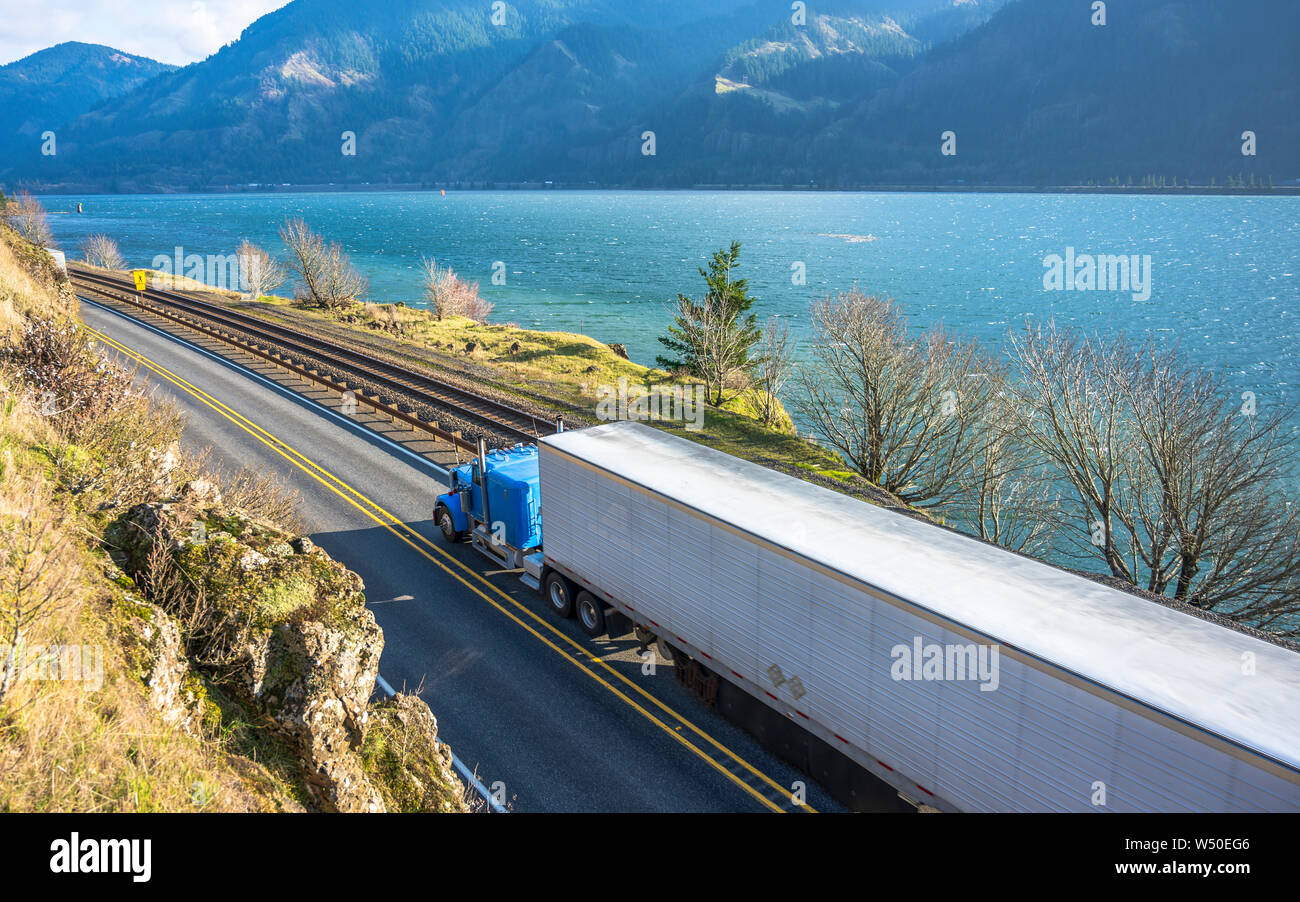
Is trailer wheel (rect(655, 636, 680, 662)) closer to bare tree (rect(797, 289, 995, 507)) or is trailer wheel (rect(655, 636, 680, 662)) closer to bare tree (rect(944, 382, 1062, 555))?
bare tree (rect(944, 382, 1062, 555))

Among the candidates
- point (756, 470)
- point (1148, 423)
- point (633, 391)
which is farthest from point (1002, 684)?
point (633, 391)

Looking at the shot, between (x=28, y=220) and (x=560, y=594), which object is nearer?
(x=560, y=594)

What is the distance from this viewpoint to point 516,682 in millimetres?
17203

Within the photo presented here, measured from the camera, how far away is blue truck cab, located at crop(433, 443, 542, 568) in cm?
2069

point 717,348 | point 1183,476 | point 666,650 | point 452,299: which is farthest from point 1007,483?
point 452,299

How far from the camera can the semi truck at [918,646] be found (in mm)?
8766

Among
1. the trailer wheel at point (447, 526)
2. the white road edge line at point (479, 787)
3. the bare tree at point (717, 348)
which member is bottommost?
the white road edge line at point (479, 787)

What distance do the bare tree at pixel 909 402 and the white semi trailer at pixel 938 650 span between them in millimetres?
19572

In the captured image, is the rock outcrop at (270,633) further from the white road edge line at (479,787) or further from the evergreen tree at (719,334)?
the evergreen tree at (719,334)

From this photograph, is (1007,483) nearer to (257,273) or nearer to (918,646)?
(918,646)

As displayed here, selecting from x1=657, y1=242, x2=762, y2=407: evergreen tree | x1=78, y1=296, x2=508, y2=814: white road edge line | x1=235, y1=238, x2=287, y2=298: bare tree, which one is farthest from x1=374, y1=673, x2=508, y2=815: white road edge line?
x1=235, y1=238, x2=287, y2=298: bare tree

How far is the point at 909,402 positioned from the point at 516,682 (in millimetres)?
23651

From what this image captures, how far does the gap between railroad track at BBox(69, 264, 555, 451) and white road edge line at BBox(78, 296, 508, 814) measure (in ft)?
4.42

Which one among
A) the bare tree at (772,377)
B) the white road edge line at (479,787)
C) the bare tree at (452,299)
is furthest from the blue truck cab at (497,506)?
the bare tree at (452,299)
